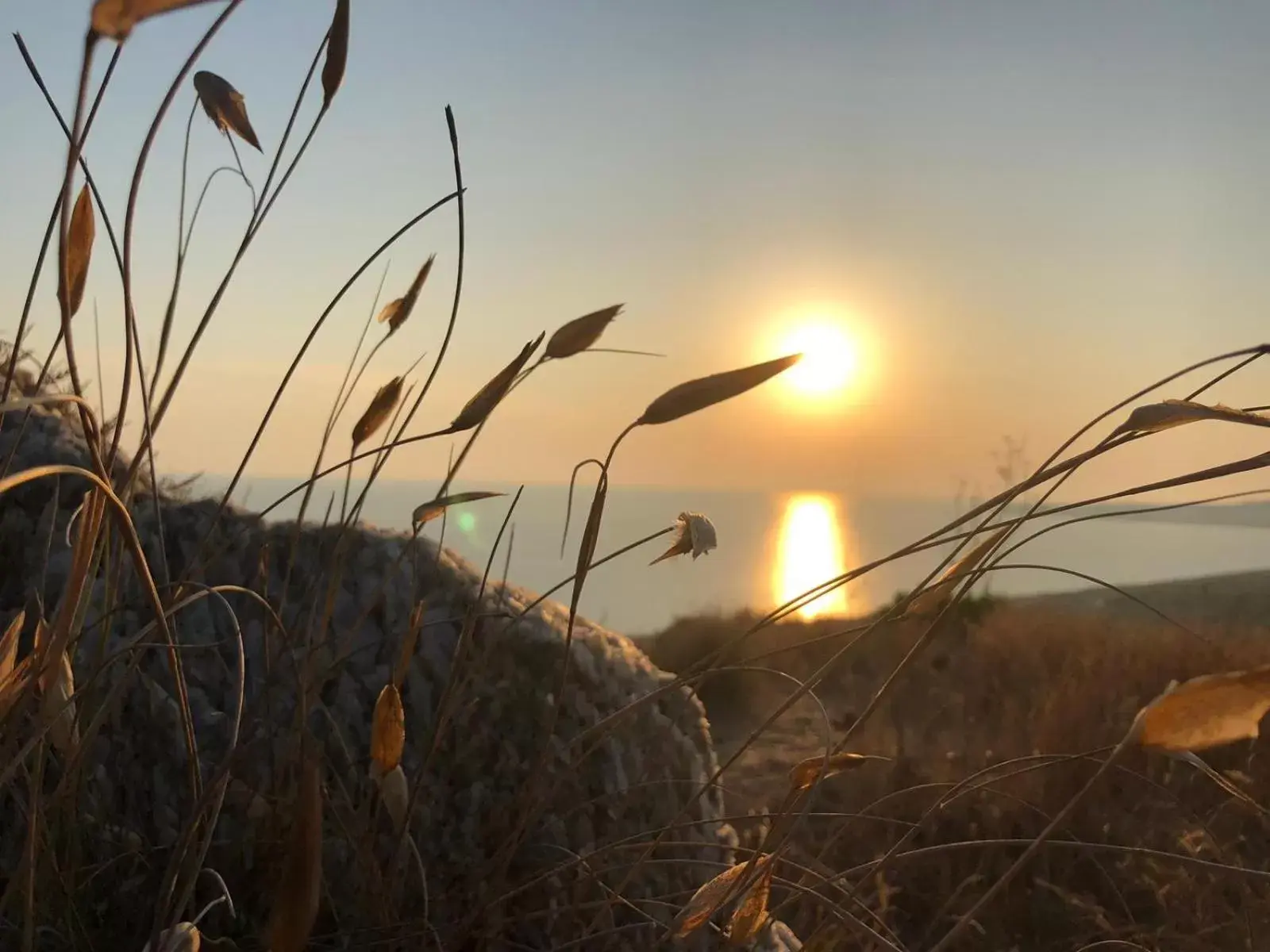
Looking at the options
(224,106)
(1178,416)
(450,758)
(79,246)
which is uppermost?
(224,106)

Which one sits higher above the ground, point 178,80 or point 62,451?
point 178,80

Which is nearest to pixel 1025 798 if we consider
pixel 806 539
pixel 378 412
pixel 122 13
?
pixel 378 412

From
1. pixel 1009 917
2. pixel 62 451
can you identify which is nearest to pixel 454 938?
pixel 62 451

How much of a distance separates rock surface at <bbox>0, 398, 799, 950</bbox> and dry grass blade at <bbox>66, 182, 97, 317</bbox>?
285 mm

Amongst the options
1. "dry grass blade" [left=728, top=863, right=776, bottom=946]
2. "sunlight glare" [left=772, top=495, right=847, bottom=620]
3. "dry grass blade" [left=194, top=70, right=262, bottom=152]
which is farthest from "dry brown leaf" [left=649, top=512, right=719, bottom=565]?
"sunlight glare" [left=772, top=495, right=847, bottom=620]

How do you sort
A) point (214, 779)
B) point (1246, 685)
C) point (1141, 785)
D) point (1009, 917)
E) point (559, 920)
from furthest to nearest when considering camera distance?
point (1141, 785) < point (1009, 917) < point (559, 920) < point (214, 779) < point (1246, 685)

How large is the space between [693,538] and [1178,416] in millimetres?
289

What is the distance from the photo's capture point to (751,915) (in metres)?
0.61

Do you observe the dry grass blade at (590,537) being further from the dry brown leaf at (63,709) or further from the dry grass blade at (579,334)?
the dry brown leaf at (63,709)

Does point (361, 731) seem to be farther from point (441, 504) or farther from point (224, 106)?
point (224, 106)

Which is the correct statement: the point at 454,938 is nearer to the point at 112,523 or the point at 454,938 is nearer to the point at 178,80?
the point at 112,523

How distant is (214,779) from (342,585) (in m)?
0.65

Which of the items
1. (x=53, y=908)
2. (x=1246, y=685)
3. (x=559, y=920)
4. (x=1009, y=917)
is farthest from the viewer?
(x=1009, y=917)

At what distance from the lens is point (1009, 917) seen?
5.94ft
